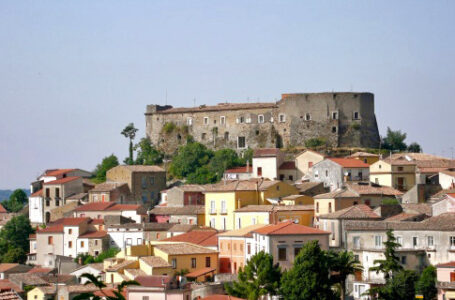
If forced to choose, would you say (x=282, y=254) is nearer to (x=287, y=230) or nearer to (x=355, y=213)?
(x=287, y=230)

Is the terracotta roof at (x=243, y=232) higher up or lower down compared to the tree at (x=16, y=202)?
lower down

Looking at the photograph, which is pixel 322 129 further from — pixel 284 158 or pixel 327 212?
pixel 327 212

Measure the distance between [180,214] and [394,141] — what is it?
26816 mm

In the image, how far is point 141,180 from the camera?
7412 centimetres

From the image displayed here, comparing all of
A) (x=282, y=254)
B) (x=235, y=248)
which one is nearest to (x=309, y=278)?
(x=282, y=254)

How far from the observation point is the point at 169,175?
82.9 meters

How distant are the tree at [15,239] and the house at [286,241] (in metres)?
24.5

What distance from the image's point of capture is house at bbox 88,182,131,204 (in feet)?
237

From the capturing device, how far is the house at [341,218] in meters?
51.2

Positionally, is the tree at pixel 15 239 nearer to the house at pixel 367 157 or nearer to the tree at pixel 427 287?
the house at pixel 367 157

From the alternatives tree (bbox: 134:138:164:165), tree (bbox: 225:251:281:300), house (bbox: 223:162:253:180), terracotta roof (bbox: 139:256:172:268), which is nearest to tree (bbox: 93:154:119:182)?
tree (bbox: 134:138:164:165)

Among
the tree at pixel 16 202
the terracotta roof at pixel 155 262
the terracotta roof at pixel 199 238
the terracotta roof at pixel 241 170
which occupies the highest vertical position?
the terracotta roof at pixel 241 170

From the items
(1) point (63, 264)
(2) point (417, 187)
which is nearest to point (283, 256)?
(2) point (417, 187)

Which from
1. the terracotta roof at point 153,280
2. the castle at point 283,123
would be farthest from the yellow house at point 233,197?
the castle at point 283,123
